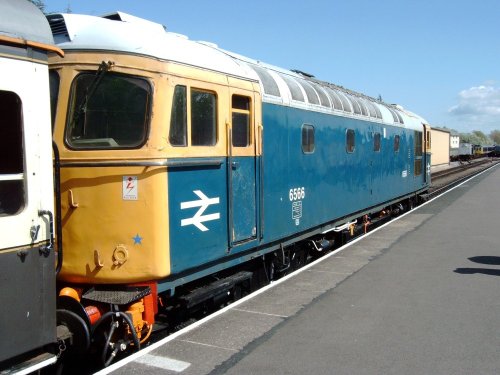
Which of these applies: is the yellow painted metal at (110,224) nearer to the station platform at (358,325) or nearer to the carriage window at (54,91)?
the carriage window at (54,91)

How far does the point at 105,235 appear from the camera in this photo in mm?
4738

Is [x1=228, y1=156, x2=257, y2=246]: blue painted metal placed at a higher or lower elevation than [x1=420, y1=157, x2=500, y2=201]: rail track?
higher

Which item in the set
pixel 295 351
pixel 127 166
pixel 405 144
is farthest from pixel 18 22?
pixel 405 144

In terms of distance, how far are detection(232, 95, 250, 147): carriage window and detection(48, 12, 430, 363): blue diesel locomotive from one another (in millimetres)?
18

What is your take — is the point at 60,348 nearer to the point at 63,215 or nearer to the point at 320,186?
the point at 63,215

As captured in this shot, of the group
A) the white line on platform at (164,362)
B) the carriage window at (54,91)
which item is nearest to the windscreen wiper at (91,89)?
the carriage window at (54,91)

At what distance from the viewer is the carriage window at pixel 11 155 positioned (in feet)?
11.8

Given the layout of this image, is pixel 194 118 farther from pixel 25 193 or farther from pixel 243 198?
pixel 25 193

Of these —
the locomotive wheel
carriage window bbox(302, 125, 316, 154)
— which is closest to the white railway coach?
the locomotive wheel

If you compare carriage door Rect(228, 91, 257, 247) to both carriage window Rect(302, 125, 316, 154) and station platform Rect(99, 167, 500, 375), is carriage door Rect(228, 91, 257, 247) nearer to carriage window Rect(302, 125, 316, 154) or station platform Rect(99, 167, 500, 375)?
station platform Rect(99, 167, 500, 375)

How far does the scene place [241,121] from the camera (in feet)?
20.6

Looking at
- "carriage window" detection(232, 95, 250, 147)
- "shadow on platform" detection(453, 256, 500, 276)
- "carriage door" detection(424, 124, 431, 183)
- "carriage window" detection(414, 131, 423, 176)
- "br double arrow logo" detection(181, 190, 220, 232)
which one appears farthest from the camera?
"carriage door" detection(424, 124, 431, 183)

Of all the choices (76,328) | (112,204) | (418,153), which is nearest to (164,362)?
(76,328)

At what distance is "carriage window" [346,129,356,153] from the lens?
10.4 meters
